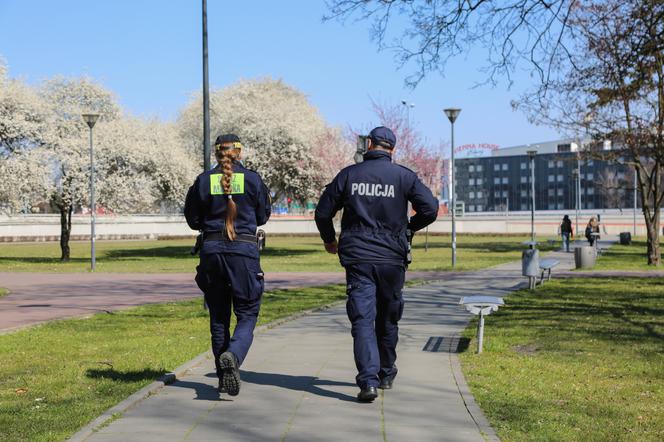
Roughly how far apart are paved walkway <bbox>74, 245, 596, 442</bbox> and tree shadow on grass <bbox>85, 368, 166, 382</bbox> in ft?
1.18

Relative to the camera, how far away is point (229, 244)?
20.5 feet

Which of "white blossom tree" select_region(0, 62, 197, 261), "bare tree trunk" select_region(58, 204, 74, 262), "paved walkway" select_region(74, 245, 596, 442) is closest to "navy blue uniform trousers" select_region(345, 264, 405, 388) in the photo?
"paved walkway" select_region(74, 245, 596, 442)

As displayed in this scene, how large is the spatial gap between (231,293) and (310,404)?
0.96 meters

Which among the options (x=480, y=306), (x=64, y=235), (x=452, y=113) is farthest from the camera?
(x=64, y=235)

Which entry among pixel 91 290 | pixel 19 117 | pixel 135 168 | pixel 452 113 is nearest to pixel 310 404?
pixel 91 290

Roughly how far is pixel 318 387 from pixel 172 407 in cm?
124

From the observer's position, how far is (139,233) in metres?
72.2

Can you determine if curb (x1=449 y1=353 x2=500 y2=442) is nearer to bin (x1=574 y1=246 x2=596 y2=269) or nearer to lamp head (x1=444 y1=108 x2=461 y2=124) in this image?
bin (x1=574 y1=246 x2=596 y2=269)

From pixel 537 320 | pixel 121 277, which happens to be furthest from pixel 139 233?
Answer: pixel 537 320

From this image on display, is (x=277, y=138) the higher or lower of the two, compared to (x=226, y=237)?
higher

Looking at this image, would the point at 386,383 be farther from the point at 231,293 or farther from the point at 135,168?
the point at 135,168

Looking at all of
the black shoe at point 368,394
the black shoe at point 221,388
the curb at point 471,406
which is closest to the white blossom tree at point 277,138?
the curb at point 471,406

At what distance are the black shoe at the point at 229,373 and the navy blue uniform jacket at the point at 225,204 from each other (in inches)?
28.6

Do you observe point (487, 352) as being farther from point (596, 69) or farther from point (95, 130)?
point (95, 130)
